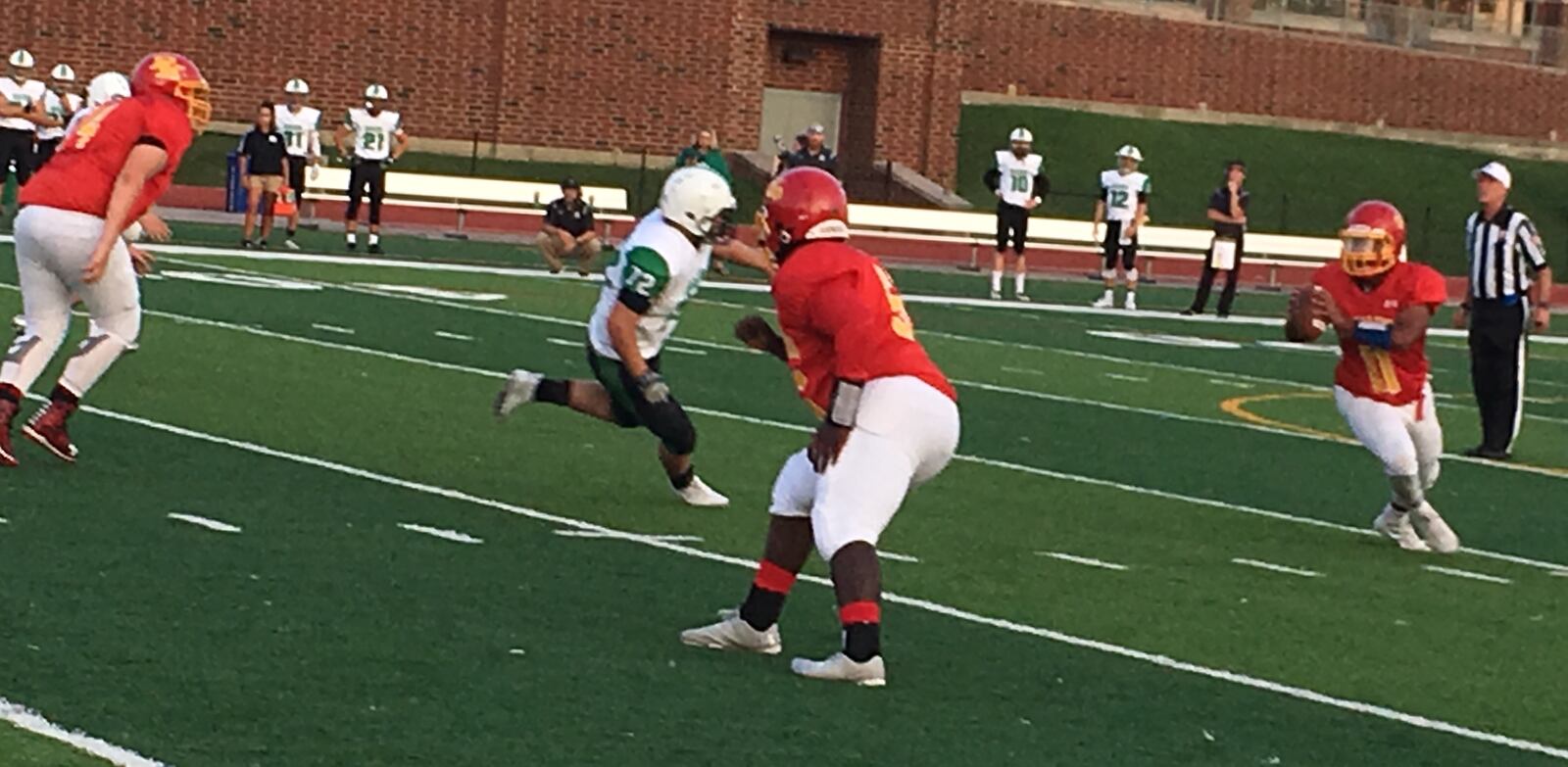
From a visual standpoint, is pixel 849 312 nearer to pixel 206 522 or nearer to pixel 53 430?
pixel 206 522

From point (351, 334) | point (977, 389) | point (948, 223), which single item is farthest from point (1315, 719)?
point (948, 223)

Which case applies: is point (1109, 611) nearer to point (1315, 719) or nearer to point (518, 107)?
point (1315, 719)

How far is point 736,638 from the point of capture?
29.6 ft

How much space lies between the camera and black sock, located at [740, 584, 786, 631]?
8969 mm

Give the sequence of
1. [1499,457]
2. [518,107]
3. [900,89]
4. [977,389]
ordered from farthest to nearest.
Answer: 1. [900,89]
2. [518,107]
3. [977,389]
4. [1499,457]

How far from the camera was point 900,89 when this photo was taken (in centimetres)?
4778

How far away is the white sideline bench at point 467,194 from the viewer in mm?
37188

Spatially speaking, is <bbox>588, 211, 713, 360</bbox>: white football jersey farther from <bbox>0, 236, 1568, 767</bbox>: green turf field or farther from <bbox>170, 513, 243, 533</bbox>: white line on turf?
<bbox>170, 513, 243, 533</bbox>: white line on turf

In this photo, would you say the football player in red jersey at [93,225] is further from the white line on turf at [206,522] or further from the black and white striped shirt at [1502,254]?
the black and white striped shirt at [1502,254]

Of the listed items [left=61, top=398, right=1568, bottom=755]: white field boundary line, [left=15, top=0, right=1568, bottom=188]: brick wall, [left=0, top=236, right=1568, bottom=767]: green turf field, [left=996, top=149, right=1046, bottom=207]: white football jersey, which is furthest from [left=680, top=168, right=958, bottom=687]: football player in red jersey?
[left=15, top=0, right=1568, bottom=188]: brick wall

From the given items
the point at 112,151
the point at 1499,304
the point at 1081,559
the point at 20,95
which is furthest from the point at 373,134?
the point at 1081,559

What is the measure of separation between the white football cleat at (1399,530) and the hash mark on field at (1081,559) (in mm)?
1790

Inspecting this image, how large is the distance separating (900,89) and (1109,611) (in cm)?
3766

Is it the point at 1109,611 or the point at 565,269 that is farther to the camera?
the point at 565,269
